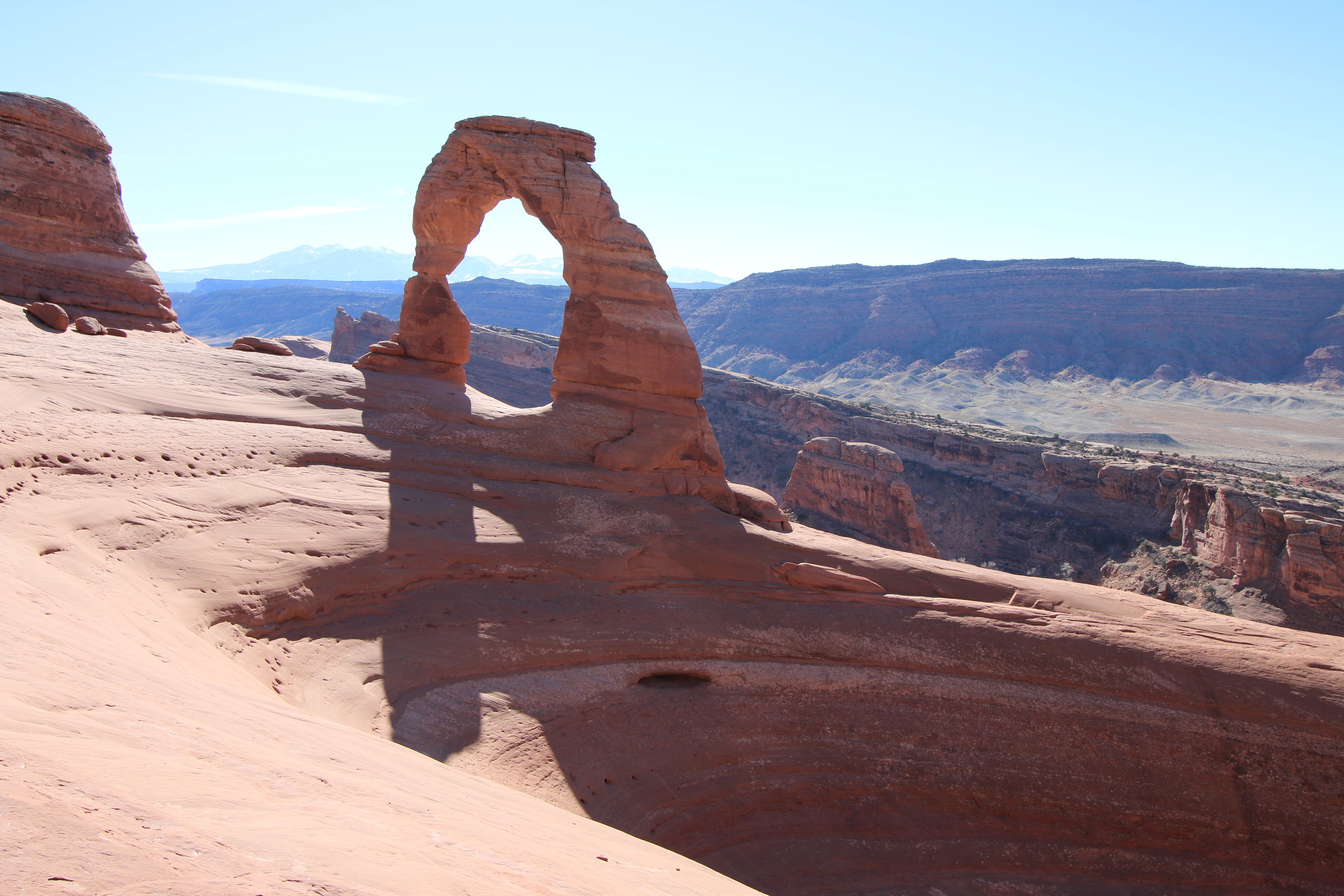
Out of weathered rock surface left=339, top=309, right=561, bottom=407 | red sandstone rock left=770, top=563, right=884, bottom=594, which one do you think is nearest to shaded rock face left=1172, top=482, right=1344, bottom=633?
red sandstone rock left=770, top=563, right=884, bottom=594

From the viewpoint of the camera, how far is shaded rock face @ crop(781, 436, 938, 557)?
3688 cm

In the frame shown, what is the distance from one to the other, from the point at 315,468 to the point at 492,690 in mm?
4996

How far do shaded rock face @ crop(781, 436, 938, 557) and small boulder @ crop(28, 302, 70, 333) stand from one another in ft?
99.7

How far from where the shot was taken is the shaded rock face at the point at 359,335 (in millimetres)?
62031

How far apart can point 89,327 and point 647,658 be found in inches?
480

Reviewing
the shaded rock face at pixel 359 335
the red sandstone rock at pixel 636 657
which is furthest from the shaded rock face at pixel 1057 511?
the shaded rock face at pixel 359 335

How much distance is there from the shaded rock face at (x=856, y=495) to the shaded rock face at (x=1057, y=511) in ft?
0.27

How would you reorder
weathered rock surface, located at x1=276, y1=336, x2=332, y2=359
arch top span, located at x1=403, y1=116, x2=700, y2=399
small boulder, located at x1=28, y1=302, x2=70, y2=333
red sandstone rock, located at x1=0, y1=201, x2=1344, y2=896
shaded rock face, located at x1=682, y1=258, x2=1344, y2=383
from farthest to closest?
shaded rock face, located at x1=682, y1=258, x2=1344, y2=383, weathered rock surface, located at x1=276, y1=336, x2=332, y2=359, arch top span, located at x1=403, y1=116, x2=700, y2=399, small boulder, located at x1=28, y1=302, x2=70, y2=333, red sandstone rock, located at x1=0, y1=201, x2=1344, y2=896

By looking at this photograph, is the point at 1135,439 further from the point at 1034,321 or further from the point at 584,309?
the point at 584,309

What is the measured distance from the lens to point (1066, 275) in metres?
119

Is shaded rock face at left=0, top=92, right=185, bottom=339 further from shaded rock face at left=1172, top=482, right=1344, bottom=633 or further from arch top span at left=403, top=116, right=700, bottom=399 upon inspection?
shaded rock face at left=1172, top=482, right=1344, bottom=633

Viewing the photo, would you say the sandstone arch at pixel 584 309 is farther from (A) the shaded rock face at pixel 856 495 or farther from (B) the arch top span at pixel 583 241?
(A) the shaded rock face at pixel 856 495

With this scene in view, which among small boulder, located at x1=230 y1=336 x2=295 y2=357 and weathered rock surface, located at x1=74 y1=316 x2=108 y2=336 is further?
small boulder, located at x1=230 y1=336 x2=295 y2=357


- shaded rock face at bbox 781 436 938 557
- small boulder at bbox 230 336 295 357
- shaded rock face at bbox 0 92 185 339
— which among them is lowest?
shaded rock face at bbox 781 436 938 557
